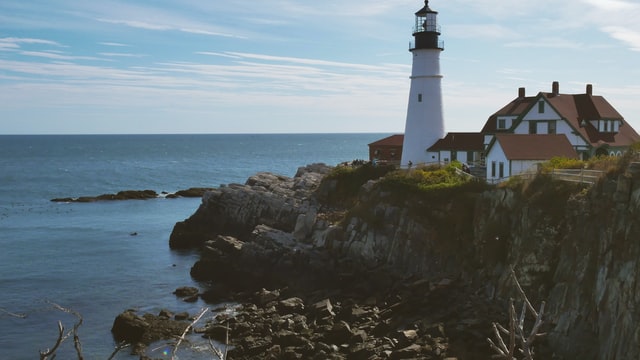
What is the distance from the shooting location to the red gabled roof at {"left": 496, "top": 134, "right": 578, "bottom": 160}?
122 ft

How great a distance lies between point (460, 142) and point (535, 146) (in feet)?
27.6

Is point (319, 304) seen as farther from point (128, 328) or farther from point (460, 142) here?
point (460, 142)

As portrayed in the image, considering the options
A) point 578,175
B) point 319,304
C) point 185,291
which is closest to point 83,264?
point 185,291

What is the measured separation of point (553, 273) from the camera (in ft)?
89.2

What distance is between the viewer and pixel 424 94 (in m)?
45.5

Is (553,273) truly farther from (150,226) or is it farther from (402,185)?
(150,226)

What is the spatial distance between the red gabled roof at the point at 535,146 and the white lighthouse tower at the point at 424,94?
8512 millimetres

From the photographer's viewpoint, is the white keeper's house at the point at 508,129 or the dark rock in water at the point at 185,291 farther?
the white keeper's house at the point at 508,129

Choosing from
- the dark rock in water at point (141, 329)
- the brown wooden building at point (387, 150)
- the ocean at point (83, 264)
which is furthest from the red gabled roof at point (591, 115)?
the dark rock in water at point (141, 329)

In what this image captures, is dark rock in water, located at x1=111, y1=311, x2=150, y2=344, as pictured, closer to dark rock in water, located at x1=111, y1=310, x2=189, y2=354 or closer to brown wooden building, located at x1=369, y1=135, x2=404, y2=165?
dark rock in water, located at x1=111, y1=310, x2=189, y2=354

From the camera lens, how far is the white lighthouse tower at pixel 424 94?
4506 centimetres

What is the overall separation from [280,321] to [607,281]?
43.0ft

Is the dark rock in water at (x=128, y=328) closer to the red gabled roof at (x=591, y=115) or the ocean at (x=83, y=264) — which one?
the ocean at (x=83, y=264)

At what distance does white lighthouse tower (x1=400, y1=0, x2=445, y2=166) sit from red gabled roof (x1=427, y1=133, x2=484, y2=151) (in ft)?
1.67
